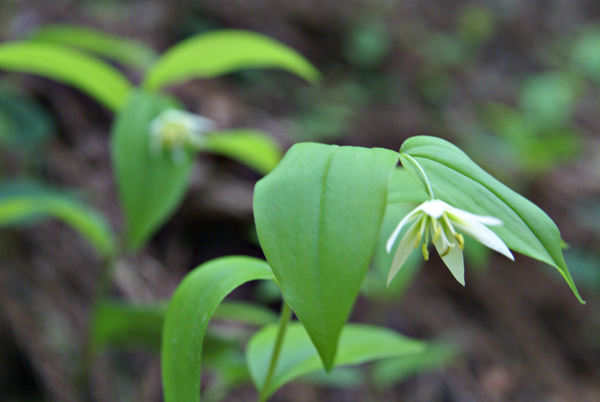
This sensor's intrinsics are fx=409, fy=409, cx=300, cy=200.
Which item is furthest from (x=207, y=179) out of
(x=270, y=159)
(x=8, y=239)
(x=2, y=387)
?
(x=2, y=387)

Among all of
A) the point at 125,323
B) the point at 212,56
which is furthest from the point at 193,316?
the point at 212,56

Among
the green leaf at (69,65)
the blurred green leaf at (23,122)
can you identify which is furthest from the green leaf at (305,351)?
the blurred green leaf at (23,122)

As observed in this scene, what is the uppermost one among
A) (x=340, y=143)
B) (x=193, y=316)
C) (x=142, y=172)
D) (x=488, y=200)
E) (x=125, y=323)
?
(x=488, y=200)

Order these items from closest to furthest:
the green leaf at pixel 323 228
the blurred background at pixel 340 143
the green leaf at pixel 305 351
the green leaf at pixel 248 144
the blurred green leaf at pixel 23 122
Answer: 1. the green leaf at pixel 323 228
2. the green leaf at pixel 305 351
3. the green leaf at pixel 248 144
4. the blurred background at pixel 340 143
5. the blurred green leaf at pixel 23 122

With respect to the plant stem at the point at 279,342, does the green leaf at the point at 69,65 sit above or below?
above

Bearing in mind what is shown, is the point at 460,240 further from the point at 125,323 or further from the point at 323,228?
the point at 125,323

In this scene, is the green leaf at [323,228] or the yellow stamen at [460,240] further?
the yellow stamen at [460,240]

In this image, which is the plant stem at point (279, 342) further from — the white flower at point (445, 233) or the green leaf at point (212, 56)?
the green leaf at point (212, 56)
